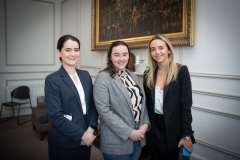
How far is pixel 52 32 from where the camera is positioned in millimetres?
5832

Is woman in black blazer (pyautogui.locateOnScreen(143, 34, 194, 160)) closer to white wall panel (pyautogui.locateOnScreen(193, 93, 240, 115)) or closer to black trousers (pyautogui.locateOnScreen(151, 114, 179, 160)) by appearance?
black trousers (pyautogui.locateOnScreen(151, 114, 179, 160))

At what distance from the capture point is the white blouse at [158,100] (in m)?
1.57

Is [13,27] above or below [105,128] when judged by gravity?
above

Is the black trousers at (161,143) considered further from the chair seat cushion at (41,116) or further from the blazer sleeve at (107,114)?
the chair seat cushion at (41,116)

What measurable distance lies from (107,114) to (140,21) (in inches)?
91.0

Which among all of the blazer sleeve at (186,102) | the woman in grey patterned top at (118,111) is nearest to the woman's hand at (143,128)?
the woman in grey patterned top at (118,111)

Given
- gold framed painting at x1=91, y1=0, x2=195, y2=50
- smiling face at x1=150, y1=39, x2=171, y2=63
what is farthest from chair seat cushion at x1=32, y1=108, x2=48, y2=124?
smiling face at x1=150, y1=39, x2=171, y2=63

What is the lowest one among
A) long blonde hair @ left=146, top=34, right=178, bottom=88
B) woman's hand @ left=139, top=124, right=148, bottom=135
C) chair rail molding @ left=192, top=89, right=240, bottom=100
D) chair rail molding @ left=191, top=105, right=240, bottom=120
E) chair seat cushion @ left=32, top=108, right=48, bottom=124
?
chair seat cushion @ left=32, top=108, right=48, bottom=124

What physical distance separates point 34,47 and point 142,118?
16.3 ft

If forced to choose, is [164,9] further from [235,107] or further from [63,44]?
[63,44]

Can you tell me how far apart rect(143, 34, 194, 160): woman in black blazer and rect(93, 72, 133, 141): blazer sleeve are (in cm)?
30

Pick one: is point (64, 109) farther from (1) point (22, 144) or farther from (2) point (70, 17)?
(2) point (70, 17)

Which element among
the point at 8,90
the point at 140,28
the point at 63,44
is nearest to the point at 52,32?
the point at 8,90

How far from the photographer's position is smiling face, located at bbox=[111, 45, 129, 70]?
59.3 inches
